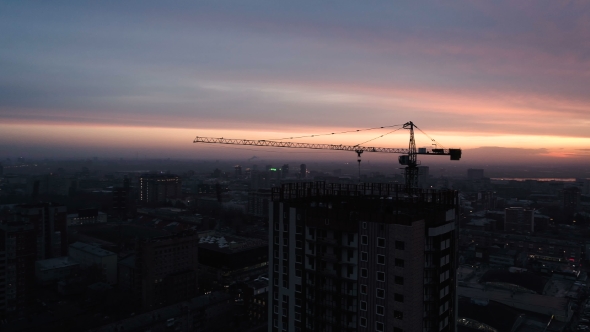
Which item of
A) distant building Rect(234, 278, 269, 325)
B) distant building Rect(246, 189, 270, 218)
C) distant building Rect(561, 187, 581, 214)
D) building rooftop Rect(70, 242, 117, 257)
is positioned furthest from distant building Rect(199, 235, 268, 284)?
distant building Rect(561, 187, 581, 214)

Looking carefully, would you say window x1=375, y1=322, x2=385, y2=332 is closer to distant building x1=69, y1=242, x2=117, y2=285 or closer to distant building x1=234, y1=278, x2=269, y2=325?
distant building x1=234, y1=278, x2=269, y2=325

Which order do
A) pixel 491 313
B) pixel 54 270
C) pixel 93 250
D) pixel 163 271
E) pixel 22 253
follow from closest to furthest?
pixel 491 313, pixel 163 271, pixel 22 253, pixel 54 270, pixel 93 250

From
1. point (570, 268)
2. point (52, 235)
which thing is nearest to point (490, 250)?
point (570, 268)

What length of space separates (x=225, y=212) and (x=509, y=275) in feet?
63.7

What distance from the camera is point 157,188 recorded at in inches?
1510

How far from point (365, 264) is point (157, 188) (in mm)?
36360

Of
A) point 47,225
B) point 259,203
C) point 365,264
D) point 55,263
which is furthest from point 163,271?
point 259,203

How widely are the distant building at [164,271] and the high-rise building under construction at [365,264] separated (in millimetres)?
9912

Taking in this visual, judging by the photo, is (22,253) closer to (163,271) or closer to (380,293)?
(163,271)

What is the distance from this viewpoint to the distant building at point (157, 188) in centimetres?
3834

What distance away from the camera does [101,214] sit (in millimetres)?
28281

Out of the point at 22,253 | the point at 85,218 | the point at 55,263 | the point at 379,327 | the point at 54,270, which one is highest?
the point at 379,327

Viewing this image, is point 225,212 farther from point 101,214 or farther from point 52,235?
point 52,235

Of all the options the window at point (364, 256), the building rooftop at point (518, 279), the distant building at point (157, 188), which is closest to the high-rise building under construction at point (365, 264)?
the window at point (364, 256)
